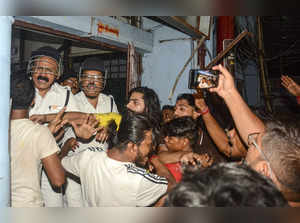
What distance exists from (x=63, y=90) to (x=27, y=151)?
51 centimetres

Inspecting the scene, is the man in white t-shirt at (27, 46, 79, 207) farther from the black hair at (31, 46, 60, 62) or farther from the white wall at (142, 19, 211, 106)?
the white wall at (142, 19, 211, 106)

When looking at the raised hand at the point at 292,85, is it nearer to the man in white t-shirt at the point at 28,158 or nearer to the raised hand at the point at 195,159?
the raised hand at the point at 195,159

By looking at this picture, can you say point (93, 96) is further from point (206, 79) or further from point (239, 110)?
point (239, 110)

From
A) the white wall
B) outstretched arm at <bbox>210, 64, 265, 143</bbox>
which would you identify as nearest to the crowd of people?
outstretched arm at <bbox>210, 64, 265, 143</bbox>

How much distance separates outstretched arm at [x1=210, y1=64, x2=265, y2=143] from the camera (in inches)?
51.3

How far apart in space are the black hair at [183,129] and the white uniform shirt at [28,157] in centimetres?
74

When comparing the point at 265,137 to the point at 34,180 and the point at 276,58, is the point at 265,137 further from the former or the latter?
the point at 276,58

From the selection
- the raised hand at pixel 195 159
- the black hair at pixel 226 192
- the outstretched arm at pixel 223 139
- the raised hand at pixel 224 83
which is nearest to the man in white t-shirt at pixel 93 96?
the raised hand at pixel 195 159

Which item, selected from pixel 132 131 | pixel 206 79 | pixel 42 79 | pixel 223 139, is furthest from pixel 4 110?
pixel 223 139

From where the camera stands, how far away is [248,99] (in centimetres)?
252

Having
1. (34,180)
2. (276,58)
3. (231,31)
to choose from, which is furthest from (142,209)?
(276,58)

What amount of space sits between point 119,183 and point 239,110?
79cm

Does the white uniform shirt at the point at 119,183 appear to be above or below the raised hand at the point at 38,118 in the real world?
below

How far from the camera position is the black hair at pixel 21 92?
152cm
